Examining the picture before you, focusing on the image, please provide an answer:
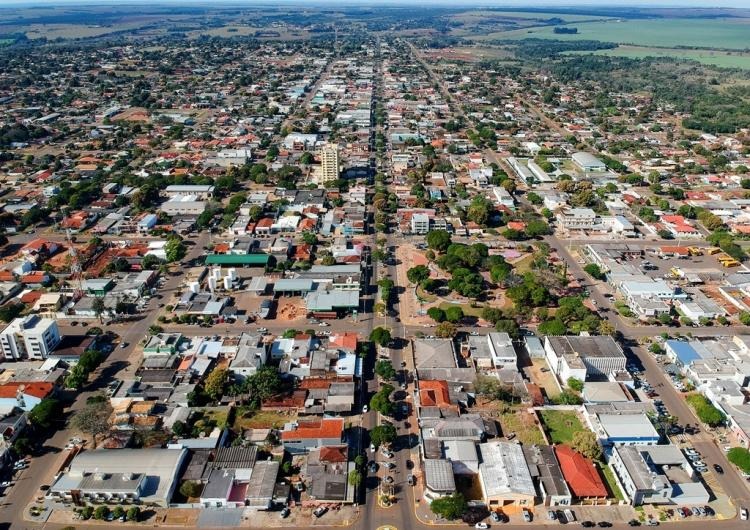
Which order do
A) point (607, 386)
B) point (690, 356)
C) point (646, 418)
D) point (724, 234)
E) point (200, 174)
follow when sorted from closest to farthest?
point (646, 418) < point (607, 386) < point (690, 356) < point (724, 234) < point (200, 174)

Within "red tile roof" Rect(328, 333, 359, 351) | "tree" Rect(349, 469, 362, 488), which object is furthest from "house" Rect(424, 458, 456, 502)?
"red tile roof" Rect(328, 333, 359, 351)

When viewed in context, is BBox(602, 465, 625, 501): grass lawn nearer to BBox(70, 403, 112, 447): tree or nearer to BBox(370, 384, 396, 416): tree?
BBox(370, 384, 396, 416): tree

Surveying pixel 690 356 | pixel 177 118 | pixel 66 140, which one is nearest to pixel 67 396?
pixel 690 356

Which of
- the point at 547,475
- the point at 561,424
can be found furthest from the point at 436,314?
the point at 547,475

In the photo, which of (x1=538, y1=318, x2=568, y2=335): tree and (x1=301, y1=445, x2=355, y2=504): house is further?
(x1=538, y1=318, x2=568, y2=335): tree

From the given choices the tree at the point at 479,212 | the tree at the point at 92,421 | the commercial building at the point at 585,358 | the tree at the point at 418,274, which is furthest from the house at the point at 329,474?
the tree at the point at 479,212

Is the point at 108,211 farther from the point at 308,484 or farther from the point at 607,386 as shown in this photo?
the point at 607,386
